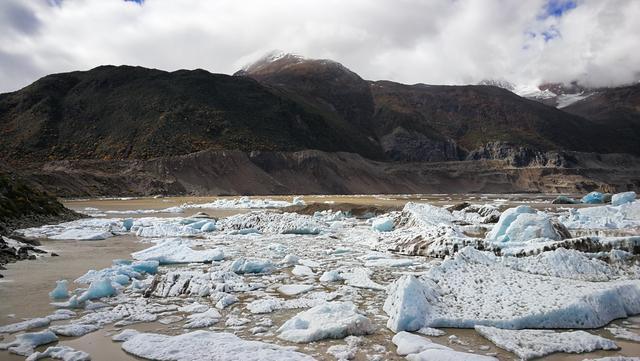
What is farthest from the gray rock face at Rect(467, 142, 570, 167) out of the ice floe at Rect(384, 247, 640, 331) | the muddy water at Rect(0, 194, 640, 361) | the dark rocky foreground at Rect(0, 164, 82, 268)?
the muddy water at Rect(0, 194, 640, 361)

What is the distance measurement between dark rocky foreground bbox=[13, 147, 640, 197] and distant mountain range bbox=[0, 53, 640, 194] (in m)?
3.72

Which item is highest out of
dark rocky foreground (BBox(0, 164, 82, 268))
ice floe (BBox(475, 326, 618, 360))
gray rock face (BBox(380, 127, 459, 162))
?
gray rock face (BBox(380, 127, 459, 162))

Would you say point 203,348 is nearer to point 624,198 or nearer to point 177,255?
point 177,255

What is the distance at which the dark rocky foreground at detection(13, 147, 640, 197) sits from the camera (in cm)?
6381

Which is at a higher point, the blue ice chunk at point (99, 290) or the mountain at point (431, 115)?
the mountain at point (431, 115)

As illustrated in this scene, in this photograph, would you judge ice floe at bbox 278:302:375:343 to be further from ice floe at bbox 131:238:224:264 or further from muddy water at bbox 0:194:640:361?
ice floe at bbox 131:238:224:264

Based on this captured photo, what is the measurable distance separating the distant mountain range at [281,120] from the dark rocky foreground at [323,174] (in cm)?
372

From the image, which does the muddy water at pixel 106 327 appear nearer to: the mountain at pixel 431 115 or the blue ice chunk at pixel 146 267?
the blue ice chunk at pixel 146 267

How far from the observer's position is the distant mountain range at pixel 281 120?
79188 mm

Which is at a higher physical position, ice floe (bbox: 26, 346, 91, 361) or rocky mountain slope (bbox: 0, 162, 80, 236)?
rocky mountain slope (bbox: 0, 162, 80, 236)

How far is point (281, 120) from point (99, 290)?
305ft

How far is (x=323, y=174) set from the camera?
87.6 meters

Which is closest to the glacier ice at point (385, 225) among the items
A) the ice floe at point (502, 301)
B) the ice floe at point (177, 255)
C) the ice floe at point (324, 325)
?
the ice floe at point (177, 255)

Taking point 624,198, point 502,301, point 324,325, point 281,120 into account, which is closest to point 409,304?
point 324,325
